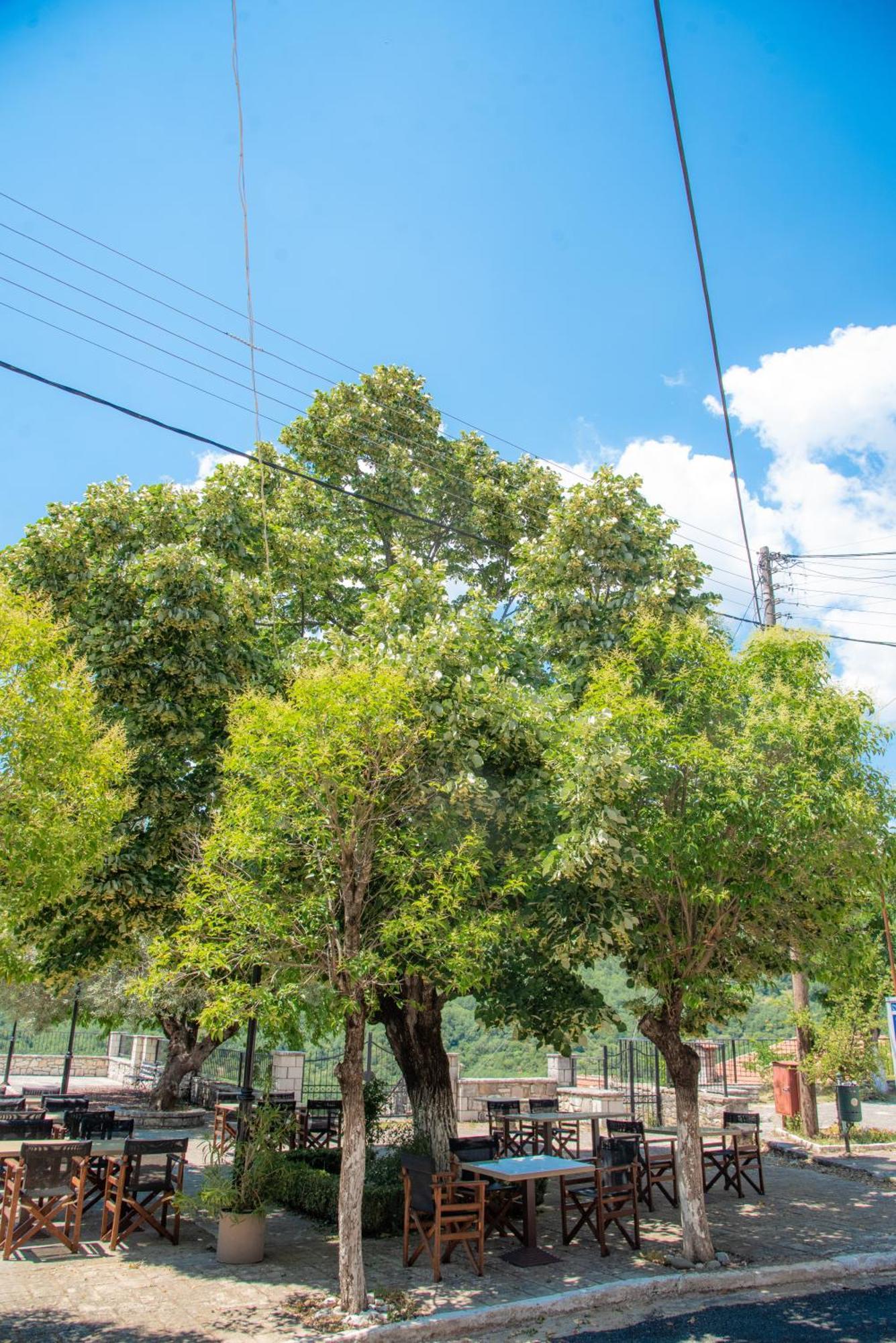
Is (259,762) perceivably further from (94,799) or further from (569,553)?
(569,553)

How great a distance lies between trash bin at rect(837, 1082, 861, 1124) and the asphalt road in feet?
26.6

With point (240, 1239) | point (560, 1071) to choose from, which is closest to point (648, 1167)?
point (240, 1239)

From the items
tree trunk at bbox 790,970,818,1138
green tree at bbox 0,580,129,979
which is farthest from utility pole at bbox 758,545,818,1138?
green tree at bbox 0,580,129,979

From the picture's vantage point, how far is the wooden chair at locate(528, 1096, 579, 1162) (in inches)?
577

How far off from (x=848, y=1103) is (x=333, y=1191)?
10408 mm

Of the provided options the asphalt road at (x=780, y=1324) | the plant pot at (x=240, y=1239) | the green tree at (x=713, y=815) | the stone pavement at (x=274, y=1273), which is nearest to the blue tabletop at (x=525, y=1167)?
the stone pavement at (x=274, y=1273)

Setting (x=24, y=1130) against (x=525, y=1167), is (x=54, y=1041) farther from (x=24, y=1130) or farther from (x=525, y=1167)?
(x=525, y=1167)

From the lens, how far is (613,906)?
9156 millimetres

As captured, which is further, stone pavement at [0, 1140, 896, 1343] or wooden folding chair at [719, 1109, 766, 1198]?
wooden folding chair at [719, 1109, 766, 1198]

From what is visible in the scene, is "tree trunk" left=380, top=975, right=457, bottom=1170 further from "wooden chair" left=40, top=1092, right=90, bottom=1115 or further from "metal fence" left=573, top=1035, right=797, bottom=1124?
"metal fence" left=573, top=1035, right=797, bottom=1124

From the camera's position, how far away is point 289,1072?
2067 cm

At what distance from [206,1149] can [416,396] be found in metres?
15.3

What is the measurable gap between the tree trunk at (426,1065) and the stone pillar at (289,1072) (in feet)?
28.5

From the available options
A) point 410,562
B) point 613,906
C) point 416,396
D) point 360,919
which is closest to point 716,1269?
point 613,906
